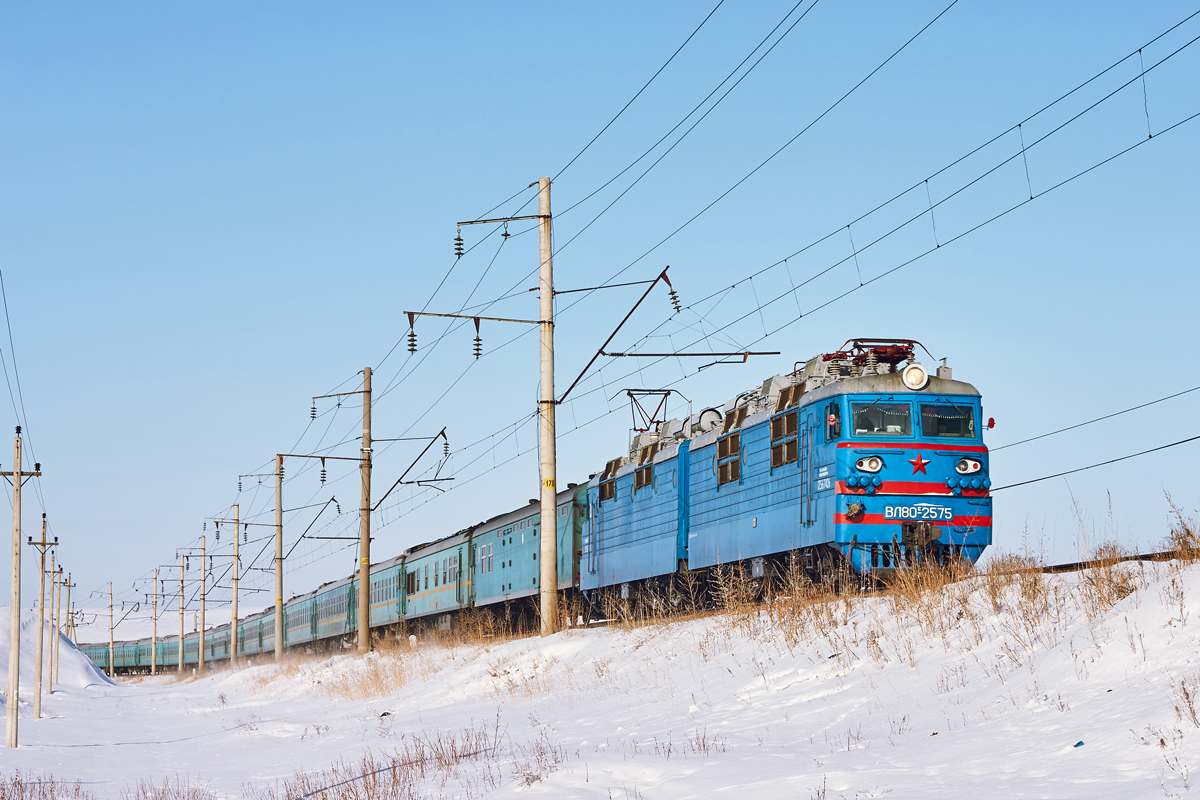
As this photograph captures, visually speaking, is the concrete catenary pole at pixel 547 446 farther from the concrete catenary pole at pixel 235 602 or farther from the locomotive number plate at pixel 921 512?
the concrete catenary pole at pixel 235 602

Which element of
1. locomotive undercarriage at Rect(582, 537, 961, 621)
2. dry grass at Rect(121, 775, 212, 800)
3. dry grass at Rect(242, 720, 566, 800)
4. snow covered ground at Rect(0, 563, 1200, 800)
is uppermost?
locomotive undercarriage at Rect(582, 537, 961, 621)

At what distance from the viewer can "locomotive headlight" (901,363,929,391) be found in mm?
19281

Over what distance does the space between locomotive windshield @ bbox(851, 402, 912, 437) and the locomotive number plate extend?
1.15 meters

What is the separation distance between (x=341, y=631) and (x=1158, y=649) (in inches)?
1842

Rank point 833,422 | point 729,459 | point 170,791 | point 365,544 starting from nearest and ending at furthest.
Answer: point 170,791, point 833,422, point 729,459, point 365,544

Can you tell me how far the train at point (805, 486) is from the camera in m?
18.7

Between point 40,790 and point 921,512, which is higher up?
point 921,512

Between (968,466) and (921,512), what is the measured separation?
3.78 feet

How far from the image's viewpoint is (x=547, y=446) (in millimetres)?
25203

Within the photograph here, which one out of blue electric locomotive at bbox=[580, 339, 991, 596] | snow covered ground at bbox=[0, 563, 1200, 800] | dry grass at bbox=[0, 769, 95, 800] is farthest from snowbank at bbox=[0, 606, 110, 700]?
blue electric locomotive at bbox=[580, 339, 991, 596]

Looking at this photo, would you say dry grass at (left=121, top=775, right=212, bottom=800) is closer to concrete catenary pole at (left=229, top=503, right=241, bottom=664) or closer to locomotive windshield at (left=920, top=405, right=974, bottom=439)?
locomotive windshield at (left=920, top=405, right=974, bottom=439)

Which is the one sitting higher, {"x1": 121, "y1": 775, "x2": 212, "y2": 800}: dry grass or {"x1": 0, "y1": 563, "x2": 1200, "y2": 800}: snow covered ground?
{"x1": 0, "y1": 563, "x2": 1200, "y2": 800}: snow covered ground

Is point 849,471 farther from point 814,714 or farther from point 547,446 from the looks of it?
point 547,446

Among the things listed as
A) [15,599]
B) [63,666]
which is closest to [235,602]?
[63,666]
